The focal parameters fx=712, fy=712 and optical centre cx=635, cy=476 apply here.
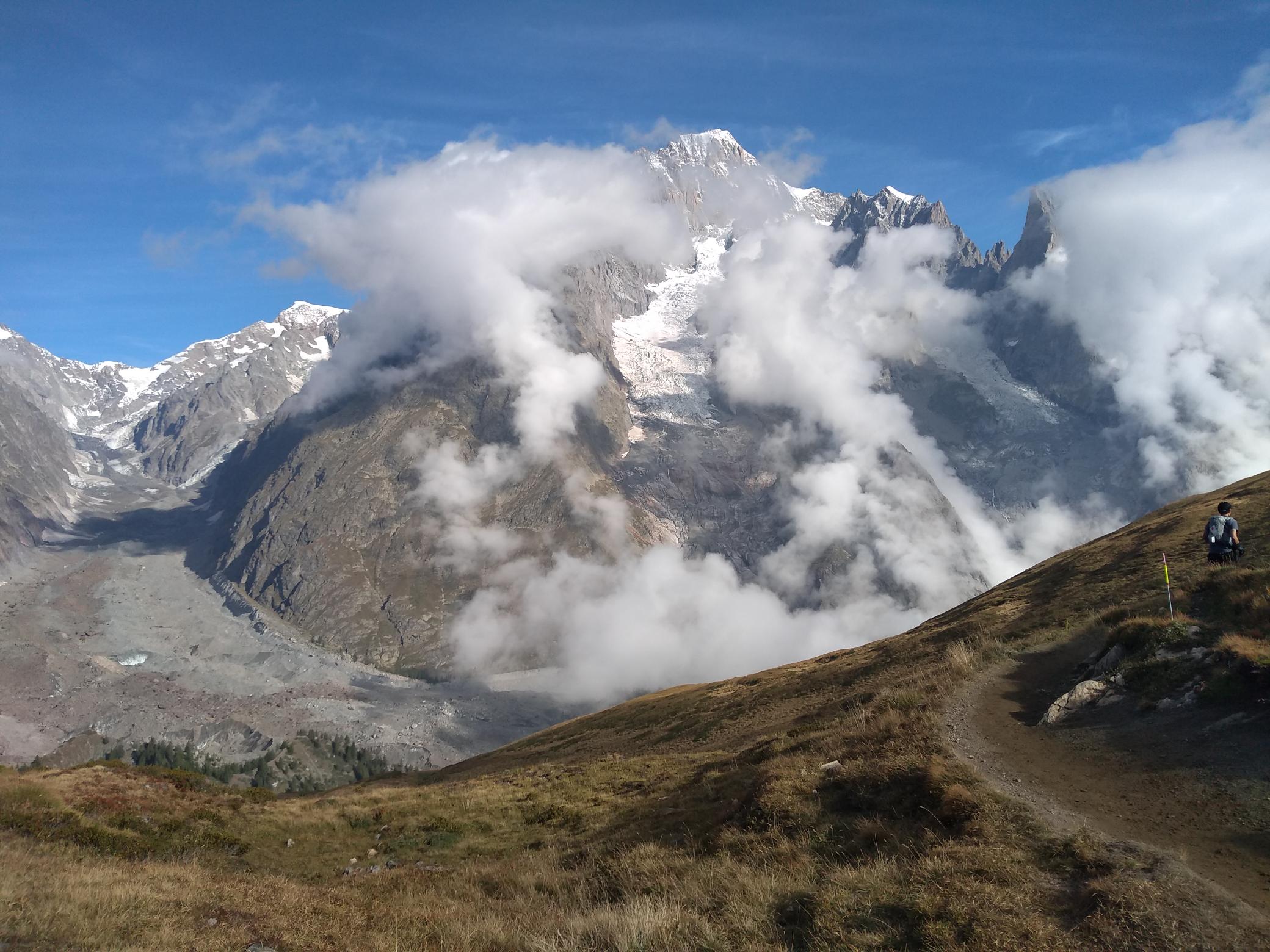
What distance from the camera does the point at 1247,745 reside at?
1602 centimetres

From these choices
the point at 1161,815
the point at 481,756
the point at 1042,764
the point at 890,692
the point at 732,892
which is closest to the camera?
the point at 732,892

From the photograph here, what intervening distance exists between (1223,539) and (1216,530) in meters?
0.40

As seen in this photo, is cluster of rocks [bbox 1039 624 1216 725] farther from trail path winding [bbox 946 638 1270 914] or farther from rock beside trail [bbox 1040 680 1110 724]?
trail path winding [bbox 946 638 1270 914]

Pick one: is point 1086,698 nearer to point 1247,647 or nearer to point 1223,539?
point 1247,647

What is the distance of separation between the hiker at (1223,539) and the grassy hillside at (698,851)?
3.15 ft

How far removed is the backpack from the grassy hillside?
141 cm

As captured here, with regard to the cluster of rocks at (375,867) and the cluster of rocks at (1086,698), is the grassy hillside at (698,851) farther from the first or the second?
the cluster of rocks at (1086,698)

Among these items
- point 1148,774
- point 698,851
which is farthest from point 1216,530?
point 698,851

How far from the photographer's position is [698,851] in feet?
55.0

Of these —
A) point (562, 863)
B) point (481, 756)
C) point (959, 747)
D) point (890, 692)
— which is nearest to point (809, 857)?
point (959, 747)

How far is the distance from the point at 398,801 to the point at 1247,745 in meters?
32.4

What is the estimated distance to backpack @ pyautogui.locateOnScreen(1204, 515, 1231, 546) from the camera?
89.9 ft

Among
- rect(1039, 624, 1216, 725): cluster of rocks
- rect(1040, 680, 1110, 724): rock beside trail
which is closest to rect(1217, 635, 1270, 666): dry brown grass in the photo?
rect(1039, 624, 1216, 725): cluster of rocks

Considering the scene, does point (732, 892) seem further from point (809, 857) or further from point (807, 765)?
point (807, 765)
